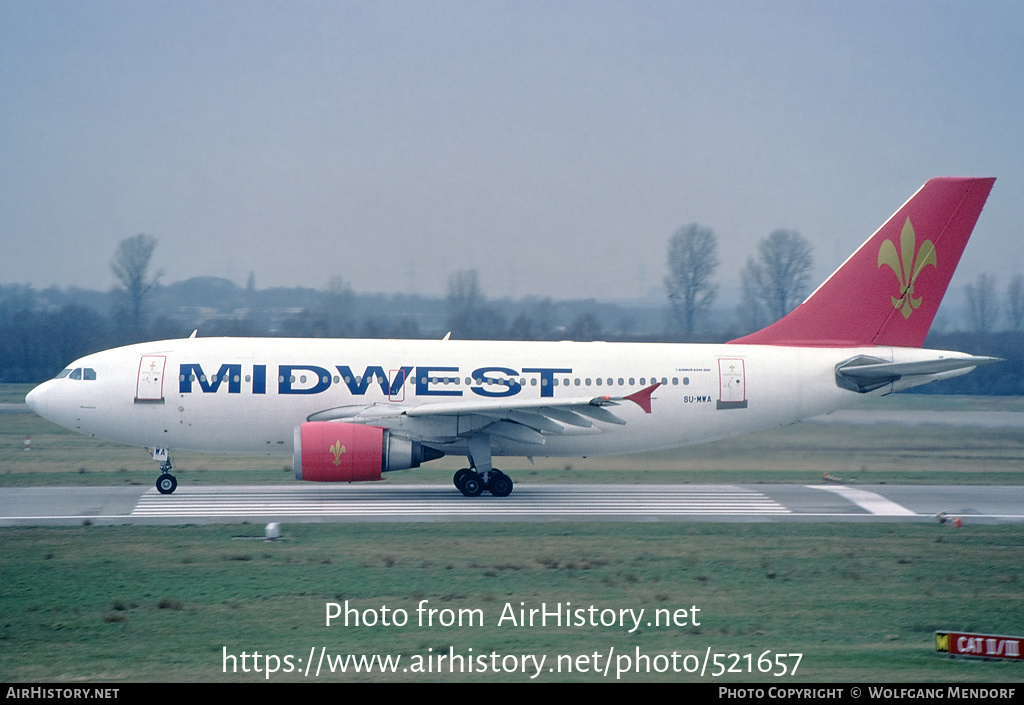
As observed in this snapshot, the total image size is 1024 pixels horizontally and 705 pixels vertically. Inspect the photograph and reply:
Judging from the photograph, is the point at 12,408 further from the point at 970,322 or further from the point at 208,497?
the point at 970,322

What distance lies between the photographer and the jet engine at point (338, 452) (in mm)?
20766

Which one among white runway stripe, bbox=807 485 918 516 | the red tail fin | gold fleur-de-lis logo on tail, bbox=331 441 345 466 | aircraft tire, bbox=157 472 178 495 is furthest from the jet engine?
white runway stripe, bbox=807 485 918 516

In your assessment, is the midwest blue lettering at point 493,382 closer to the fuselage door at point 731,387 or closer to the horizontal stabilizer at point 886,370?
the fuselage door at point 731,387

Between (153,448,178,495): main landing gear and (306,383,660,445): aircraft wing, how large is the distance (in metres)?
3.60

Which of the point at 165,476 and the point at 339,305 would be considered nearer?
the point at 165,476

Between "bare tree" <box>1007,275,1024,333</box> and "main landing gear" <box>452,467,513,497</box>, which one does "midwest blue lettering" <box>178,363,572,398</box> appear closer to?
"main landing gear" <box>452,467,513,497</box>

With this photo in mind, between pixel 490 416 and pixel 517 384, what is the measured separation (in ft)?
5.09

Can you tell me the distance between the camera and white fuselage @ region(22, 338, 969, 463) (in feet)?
73.3

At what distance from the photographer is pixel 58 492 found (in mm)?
22000

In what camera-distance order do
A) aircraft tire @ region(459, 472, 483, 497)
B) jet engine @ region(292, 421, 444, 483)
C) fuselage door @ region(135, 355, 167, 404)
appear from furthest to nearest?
aircraft tire @ region(459, 472, 483, 497) → fuselage door @ region(135, 355, 167, 404) → jet engine @ region(292, 421, 444, 483)

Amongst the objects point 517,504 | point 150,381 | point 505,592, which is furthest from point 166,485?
point 505,592

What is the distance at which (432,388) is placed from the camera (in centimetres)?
2284

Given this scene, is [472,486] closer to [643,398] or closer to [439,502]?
[439,502]

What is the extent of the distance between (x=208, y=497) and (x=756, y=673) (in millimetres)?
15135
